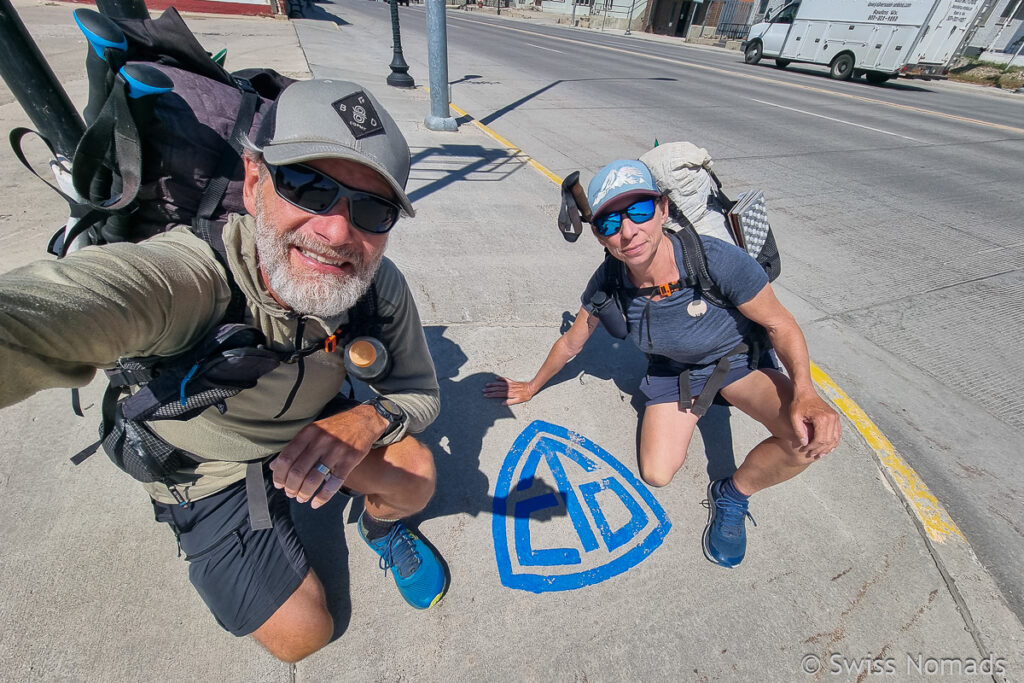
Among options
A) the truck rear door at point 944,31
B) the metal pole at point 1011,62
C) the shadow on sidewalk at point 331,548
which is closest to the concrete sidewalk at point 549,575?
the shadow on sidewalk at point 331,548

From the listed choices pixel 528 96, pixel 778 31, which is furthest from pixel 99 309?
pixel 778 31

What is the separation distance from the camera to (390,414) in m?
1.74

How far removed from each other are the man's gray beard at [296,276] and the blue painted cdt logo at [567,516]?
1301 millimetres

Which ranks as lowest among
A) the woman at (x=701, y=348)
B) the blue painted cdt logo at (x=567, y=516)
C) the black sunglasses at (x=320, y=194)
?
the blue painted cdt logo at (x=567, y=516)

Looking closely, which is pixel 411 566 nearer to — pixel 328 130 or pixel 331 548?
pixel 331 548

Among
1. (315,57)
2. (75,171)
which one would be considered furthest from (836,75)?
(75,171)

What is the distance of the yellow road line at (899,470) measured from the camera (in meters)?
2.18

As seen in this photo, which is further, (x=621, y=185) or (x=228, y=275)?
(x=621, y=185)

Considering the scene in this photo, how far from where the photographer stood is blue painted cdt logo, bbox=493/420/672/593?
199 cm

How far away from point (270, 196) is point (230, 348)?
474mm

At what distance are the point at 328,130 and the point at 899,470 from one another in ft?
10.1

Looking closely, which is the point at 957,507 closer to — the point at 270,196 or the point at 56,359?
the point at 270,196

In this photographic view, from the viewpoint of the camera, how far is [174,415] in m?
1.25

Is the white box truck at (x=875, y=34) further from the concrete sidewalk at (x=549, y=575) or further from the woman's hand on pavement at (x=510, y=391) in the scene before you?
the woman's hand on pavement at (x=510, y=391)
